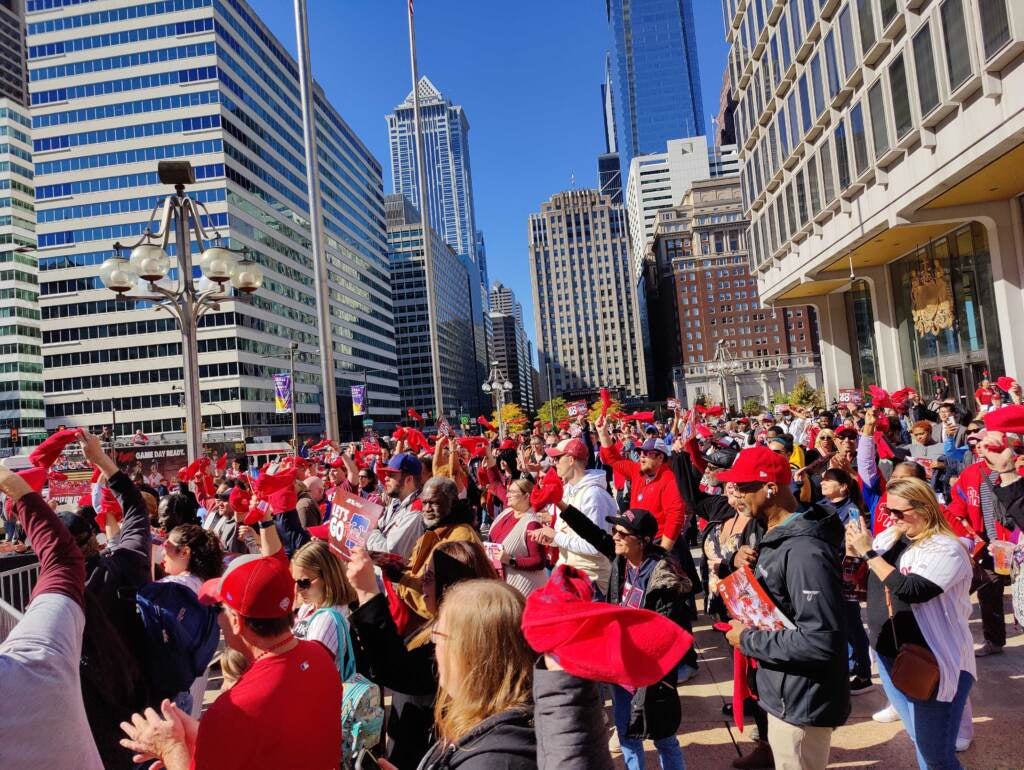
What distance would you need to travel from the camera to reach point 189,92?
239ft

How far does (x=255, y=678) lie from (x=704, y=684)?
453 cm

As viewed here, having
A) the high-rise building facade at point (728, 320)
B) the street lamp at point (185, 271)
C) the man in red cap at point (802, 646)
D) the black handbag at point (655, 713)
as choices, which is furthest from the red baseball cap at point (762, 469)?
the high-rise building facade at point (728, 320)

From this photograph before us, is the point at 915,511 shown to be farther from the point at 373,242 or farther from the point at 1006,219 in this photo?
the point at 373,242

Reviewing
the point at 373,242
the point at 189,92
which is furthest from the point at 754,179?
the point at 373,242

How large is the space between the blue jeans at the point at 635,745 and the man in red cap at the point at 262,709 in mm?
2020

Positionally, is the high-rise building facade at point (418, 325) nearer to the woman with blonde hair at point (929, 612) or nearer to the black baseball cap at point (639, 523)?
the black baseball cap at point (639, 523)

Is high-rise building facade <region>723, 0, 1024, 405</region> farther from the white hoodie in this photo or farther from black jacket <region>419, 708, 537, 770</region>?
black jacket <region>419, 708, 537, 770</region>

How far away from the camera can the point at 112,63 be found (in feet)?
247

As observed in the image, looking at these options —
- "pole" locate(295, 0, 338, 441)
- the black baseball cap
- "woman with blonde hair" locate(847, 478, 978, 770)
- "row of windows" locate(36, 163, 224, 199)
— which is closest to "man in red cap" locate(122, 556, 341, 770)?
the black baseball cap

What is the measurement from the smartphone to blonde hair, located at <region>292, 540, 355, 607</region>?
2.85 feet

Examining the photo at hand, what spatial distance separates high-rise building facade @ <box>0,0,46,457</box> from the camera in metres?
90.4

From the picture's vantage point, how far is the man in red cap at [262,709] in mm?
2207

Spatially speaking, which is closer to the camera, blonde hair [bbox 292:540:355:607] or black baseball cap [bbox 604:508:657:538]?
blonde hair [bbox 292:540:355:607]

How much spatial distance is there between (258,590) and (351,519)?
2.35m
